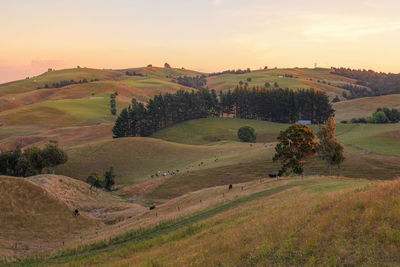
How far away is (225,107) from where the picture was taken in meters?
198

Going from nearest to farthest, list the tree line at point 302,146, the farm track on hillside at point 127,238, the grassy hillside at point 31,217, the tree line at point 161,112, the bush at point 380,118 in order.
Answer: the farm track on hillside at point 127,238 → the grassy hillside at point 31,217 → the tree line at point 302,146 → the bush at point 380,118 → the tree line at point 161,112

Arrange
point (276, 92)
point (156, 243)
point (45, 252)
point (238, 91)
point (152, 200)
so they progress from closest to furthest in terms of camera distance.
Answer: point (156, 243) → point (45, 252) → point (152, 200) → point (276, 92) → point (238, 91)

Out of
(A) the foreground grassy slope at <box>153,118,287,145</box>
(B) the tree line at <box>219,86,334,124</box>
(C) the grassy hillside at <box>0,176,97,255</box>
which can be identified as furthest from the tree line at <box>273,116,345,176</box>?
(B) the tree line at <box>219,86,334,124</box>

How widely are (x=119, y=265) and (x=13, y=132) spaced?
167758 millimetres

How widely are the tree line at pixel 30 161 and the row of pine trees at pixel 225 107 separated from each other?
6726 cm

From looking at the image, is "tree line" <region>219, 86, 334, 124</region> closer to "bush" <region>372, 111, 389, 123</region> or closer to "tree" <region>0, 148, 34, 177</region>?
"bush" <region>372, 111, 389, 123</region>

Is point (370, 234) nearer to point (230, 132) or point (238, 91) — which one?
point (230, 132)

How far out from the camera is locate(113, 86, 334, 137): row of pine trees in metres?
162

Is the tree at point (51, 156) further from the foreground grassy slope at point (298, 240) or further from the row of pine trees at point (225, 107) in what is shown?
the row of pine trees at point (225, 107)

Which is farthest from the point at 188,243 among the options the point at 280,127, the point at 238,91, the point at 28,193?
the point at 238,91

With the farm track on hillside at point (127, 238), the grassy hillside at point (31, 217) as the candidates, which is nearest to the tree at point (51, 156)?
the grassy hillside at point (31, 217)

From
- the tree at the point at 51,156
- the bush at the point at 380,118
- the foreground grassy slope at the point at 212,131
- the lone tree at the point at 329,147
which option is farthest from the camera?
the bush at the point at 380,118

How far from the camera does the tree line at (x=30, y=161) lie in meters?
82.2

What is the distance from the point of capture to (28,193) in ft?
167
